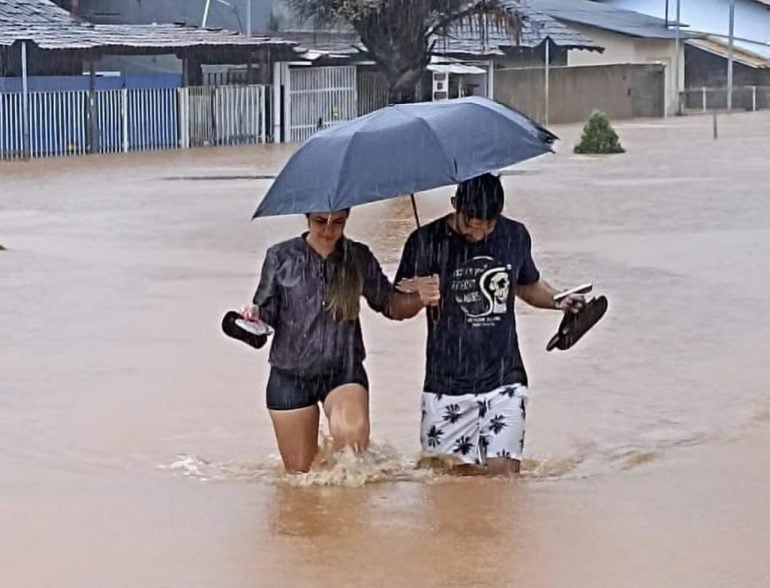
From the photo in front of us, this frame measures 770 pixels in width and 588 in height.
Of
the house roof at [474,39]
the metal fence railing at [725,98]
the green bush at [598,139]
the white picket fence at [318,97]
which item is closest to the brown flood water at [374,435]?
the green bush at [598,139]

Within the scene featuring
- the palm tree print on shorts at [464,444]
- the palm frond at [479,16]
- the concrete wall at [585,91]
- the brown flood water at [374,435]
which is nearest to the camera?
the brown flood water at [374,435]

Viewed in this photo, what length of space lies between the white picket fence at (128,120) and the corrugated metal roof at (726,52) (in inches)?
1082

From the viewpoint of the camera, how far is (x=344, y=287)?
646cm

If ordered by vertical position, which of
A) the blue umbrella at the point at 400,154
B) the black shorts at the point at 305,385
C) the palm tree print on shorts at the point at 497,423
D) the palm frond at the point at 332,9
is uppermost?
the palm frond at the point at 332,9

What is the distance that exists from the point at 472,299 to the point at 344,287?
0.50 m

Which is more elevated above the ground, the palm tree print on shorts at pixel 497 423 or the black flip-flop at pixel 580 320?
the black flip-flop at pixel 580 320

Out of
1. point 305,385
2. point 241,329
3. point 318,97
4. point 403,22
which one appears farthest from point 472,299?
point 318,97

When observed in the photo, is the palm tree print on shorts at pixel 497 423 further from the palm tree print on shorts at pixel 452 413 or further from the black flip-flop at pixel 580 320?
the black flip-flop at pixel 580 320

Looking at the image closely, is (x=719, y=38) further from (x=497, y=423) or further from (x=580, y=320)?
(x=497, y=423)

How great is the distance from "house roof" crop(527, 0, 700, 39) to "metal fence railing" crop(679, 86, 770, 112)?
2.27m

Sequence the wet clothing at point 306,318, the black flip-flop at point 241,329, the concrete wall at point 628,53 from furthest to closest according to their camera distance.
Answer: the concrete wall at point 628,53, the wet clothing at point 306,318, the black flip-flop at point 241,329

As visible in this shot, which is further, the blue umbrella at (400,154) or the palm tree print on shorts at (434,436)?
the palm tree print on shorts at (434,436)

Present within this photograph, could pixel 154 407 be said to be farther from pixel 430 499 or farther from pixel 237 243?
pixel 237 243

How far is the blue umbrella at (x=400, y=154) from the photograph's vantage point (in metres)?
6.24
